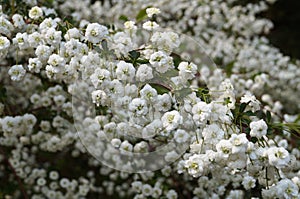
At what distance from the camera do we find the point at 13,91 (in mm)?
3207

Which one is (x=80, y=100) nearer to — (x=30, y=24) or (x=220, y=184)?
(x=30, y=24)

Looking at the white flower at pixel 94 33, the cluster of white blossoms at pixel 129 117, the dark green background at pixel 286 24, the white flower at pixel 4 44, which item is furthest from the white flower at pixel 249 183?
the dark green background at pixel 286 24

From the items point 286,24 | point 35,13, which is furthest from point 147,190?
point 286,24

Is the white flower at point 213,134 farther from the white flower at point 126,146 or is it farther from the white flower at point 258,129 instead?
the white flower at point 126,146

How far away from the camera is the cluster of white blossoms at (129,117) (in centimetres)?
169

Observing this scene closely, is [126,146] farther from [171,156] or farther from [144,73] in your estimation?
[144,73]

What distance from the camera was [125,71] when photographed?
1.74 metres

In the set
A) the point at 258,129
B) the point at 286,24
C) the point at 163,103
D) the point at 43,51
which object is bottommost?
the point at 258,129

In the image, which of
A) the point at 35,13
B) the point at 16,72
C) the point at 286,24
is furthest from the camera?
the point at 286,24

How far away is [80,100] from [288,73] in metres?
2.48

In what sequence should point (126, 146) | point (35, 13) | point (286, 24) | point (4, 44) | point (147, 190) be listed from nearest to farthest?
point (4, 44) → point (35, 13) → point (126, 146) → point (147, 190) → point (286, 24)

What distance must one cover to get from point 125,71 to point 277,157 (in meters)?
0.65

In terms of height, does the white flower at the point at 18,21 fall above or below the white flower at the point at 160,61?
above

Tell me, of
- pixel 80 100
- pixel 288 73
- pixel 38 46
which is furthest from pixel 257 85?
pixel 38 46
